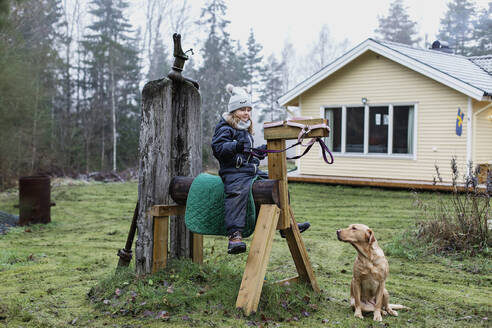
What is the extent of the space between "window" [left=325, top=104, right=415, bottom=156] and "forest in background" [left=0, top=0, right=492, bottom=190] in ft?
30.2

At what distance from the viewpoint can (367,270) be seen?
367 cm

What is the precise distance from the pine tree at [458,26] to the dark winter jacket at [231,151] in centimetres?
3376

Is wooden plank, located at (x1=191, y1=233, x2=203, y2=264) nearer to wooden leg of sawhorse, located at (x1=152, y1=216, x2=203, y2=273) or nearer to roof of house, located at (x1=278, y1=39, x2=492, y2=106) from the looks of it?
wooden leg of sawhorse, located at (x1=152, y1=216, x2=203, y2=273)

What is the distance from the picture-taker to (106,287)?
4160 mm

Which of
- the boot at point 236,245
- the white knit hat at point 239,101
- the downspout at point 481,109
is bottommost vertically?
the boot at point 236,245

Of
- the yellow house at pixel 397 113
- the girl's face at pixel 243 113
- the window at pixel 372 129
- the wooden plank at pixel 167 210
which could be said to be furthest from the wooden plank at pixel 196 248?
the window at pixel 372 129

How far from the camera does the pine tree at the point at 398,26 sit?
39.5 metres

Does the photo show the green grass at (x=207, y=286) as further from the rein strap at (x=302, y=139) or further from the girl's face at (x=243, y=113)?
the girl's face at (x=243, y=113)

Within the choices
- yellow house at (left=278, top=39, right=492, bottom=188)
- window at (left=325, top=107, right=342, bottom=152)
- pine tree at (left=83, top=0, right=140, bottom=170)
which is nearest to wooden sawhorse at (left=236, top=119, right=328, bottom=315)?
yellow house at (left=278, top=39, right=492, bottom=188)

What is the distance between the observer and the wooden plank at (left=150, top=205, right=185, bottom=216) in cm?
411

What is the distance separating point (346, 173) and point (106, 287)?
36.5 feet

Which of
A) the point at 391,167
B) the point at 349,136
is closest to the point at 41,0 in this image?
the point at 349,136

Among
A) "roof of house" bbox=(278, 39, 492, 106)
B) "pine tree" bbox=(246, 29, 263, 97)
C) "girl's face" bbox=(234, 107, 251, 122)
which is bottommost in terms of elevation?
"girl's face" bbox=(234, 107, 251, 122)

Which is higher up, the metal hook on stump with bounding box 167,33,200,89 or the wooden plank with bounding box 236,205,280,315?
the metal hook on stump with bounding box 167,33,200,89
